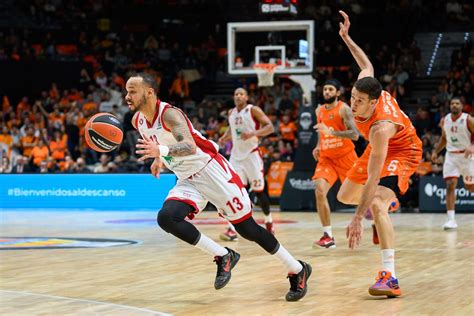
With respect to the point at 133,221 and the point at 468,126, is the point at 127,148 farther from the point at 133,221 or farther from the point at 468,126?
the point at 468,126

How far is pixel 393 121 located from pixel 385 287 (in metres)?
1.20

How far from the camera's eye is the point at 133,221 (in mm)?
14305

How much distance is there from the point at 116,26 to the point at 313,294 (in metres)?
21.6

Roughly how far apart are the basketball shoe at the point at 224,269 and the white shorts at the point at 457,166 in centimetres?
700

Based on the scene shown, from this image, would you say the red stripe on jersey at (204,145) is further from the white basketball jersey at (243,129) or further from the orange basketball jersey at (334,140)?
the white basketball jersey at (243,129)

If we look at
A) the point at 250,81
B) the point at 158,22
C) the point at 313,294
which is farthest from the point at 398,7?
the point at 313,294

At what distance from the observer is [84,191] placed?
18.0 metres

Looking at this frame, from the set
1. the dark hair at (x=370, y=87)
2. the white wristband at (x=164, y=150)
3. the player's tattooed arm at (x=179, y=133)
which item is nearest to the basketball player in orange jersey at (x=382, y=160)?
the dark hair at (x=370, y=87)

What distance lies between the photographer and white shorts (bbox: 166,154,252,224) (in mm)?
6301

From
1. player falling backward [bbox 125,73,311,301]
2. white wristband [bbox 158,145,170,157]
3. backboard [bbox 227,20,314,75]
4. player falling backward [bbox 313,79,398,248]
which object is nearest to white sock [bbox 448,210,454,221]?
player falling backward [bbox 313,79,398,248]

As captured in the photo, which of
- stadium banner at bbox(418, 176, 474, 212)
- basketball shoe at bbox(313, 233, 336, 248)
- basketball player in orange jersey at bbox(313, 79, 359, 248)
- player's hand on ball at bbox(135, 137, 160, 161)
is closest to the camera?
player's hand on ball at bbox(135, 137, 160, 161)

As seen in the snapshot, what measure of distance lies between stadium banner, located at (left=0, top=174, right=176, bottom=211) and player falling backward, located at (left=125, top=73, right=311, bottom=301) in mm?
10829

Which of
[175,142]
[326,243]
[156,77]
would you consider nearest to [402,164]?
[175,142]

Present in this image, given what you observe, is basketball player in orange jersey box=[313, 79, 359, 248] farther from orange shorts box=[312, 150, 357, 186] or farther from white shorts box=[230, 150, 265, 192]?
white shorts box=[230, 150, 265, 192]
